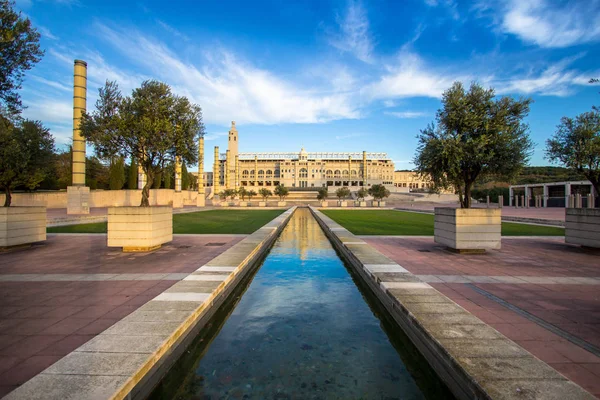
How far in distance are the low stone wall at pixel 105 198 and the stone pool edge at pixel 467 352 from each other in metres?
24.6

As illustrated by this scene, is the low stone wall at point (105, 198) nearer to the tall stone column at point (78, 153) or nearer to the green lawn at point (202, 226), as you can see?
the tall stone column at point (78, 153)

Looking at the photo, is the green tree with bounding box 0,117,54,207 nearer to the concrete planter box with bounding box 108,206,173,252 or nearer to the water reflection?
the concrete planter box with bounding box 108,206,173,252

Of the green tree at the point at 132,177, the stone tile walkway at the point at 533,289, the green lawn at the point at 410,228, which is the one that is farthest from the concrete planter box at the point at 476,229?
the green tree at the point at 132,177

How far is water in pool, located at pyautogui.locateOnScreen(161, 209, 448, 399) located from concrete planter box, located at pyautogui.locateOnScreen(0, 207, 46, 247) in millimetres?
→ 7739

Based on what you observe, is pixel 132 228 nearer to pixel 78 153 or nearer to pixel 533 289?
pixel 533 289

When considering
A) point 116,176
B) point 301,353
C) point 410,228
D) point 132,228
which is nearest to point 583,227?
point 410,228

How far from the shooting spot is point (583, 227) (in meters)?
9.45

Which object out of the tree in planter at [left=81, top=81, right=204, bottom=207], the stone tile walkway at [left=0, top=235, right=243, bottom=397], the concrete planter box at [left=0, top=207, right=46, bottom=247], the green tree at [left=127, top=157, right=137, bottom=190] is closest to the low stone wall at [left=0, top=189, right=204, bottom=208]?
the green tree at [left=127, top=157, right=137, bottom=190]

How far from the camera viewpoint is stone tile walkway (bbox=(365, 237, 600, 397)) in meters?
3.30

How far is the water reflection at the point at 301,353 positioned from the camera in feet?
9.98

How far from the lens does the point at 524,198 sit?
149 ft

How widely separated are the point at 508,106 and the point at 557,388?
869 centimetres

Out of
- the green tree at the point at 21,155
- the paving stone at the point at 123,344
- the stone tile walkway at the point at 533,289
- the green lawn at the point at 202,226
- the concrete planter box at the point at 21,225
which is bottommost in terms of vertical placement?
the green lawn at the point at 202,226

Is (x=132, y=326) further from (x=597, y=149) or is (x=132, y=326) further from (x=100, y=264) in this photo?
(x=597, y=149)
